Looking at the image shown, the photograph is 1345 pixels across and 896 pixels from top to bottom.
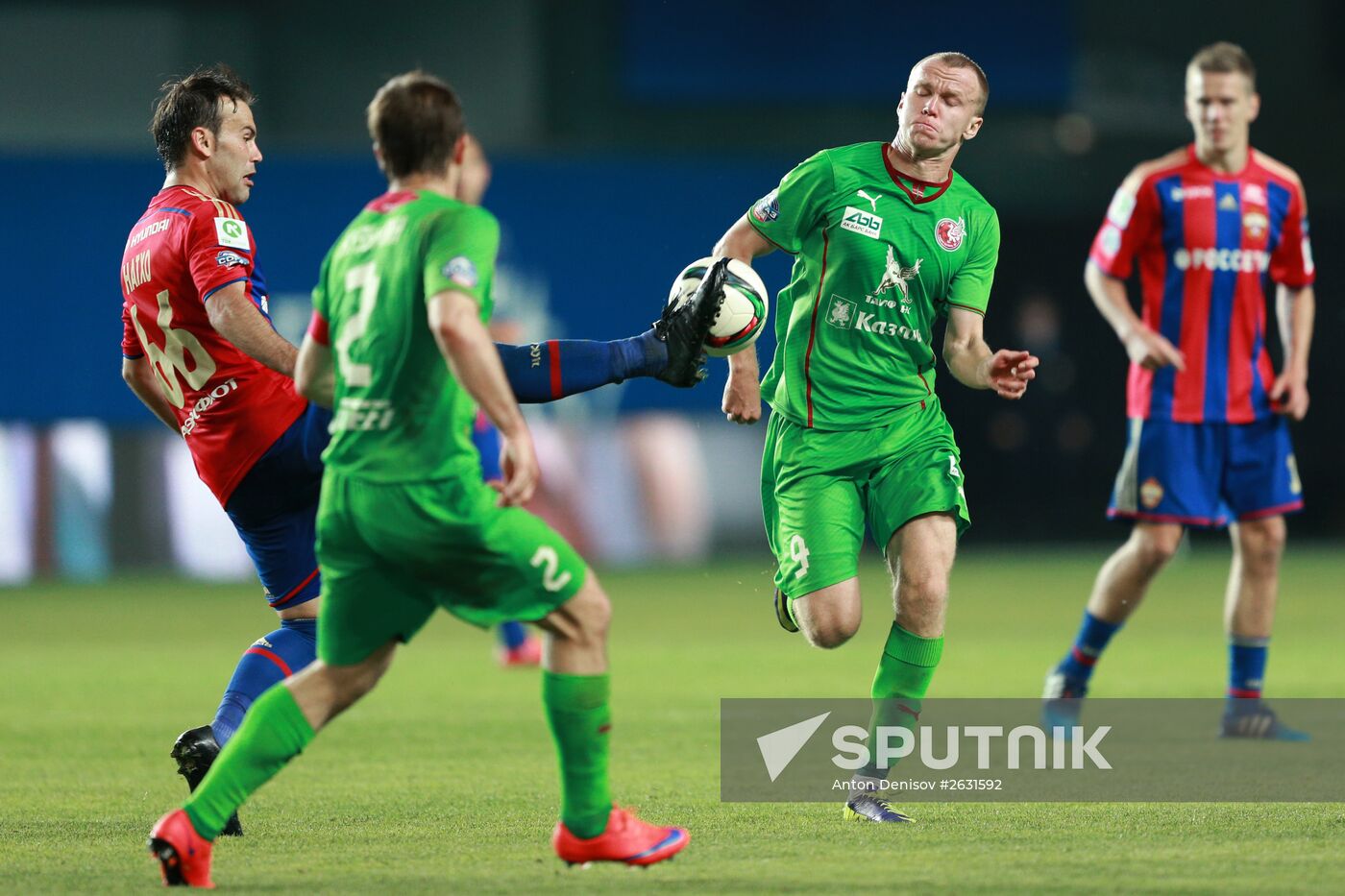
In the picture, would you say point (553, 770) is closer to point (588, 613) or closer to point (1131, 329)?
point (588, 613)

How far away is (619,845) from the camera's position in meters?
5.05

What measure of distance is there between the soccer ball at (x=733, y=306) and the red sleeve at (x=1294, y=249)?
10.6ft

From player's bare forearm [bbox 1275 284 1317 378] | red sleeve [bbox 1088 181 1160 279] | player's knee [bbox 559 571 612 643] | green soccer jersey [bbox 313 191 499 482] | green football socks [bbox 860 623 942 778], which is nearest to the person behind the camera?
green soccer jersey [bbox 313 191 499 482]

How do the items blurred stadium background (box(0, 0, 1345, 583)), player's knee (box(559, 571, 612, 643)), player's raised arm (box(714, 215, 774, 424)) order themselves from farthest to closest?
blurred stadium background (box(0, 0, 1345, 583)) < player's raised arm (box(714, 215, 774, 424)) < player's knee (box(559, 571, 612, 643))

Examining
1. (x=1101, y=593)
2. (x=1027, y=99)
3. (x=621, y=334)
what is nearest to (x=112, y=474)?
(x=621, y=334)

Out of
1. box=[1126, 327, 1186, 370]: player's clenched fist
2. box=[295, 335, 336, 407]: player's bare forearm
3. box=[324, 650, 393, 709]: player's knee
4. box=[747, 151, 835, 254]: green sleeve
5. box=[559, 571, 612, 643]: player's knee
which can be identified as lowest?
box=[324, 650, 393, 709]: player's knee

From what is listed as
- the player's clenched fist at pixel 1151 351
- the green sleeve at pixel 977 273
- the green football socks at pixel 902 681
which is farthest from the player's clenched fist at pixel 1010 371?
the player's clenched fist at pixel 1151 351

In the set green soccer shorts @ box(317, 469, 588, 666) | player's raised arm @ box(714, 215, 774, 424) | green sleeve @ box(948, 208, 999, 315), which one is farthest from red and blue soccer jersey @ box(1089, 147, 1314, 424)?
green soccer shorts @ box(317, 469, 588, 666)

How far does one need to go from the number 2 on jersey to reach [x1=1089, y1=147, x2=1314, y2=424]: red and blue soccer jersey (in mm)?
4117

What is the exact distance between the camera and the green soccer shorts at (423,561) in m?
4.84

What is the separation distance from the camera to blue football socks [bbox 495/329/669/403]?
5578mm

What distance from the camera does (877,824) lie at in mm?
5840

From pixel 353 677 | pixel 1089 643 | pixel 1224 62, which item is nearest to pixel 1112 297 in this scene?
pixel 1224 62

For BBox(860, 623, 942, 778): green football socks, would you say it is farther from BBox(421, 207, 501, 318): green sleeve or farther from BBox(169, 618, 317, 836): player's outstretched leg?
BBox(421, 207, 501, 318): green sleeve
